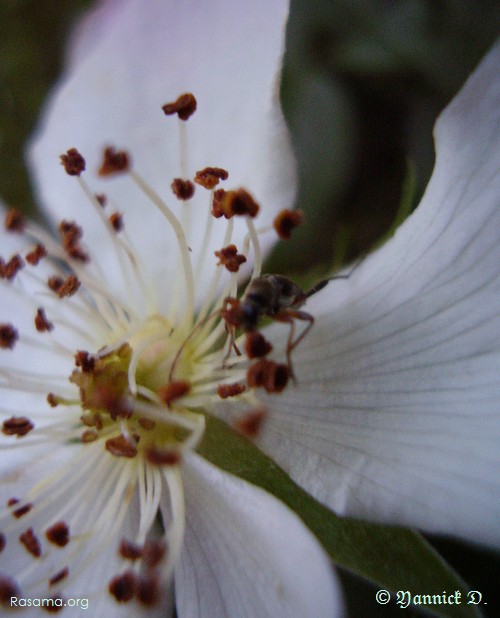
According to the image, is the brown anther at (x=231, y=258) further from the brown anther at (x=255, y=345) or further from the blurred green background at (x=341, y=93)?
the blurred green background at (x=341, y=93)

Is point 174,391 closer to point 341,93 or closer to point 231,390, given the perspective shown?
point 231,390

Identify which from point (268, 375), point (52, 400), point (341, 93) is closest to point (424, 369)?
point (268, 375)

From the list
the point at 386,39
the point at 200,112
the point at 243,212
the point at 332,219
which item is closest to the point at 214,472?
the point at 243,212

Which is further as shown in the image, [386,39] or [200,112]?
[386,39]

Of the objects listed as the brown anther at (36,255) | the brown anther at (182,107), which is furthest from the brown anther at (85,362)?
the brown anther at (182,107)

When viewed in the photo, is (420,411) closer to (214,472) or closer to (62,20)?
(214,472)
